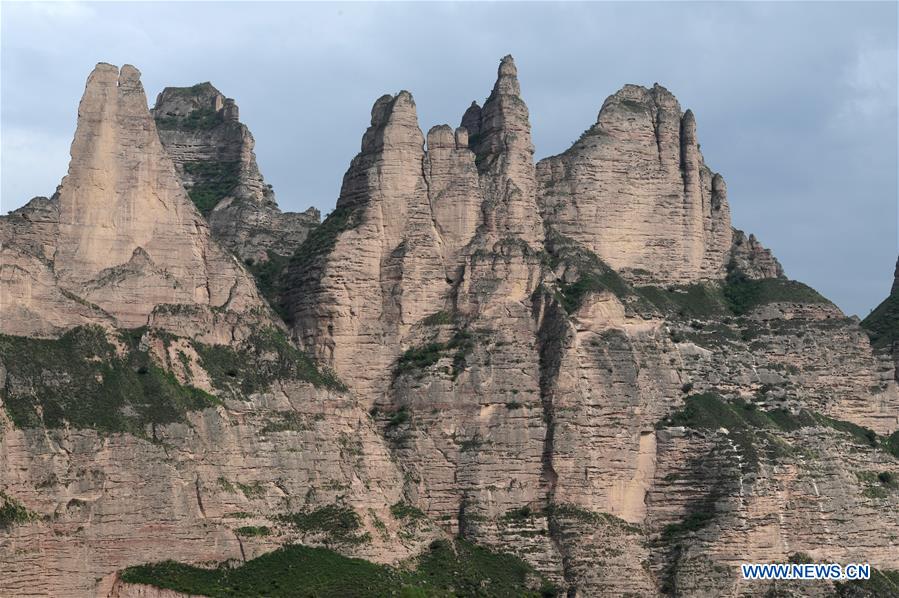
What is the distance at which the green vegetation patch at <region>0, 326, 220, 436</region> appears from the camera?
77.1m

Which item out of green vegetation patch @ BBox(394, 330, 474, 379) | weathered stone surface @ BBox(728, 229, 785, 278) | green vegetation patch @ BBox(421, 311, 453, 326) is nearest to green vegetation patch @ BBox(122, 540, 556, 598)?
green vegetation patch @ BBox(394, 330, 474, 379)

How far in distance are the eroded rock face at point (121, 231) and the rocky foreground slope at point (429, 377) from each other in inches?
4.1

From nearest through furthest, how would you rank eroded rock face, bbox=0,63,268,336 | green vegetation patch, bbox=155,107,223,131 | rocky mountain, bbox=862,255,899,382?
eroded rock face, bbox=0,63,268,336, rocky mountain, bbox=862,255,899,382, green vegetation patch, bbox=155,107,223,131

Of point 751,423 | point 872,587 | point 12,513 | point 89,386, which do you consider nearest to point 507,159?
point 751,423

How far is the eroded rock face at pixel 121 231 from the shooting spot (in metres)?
82.5

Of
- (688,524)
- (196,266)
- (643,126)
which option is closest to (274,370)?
(196,266)

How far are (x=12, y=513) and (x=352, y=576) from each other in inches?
505

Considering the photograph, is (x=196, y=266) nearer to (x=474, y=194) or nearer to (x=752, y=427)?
(x=474, y=194)

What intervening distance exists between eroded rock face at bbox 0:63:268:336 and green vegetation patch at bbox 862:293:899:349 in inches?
1232

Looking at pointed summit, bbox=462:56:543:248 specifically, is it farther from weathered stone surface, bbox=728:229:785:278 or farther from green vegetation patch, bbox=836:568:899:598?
green vegetation patch, bbox=836:568:899:598

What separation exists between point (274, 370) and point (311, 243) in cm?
883

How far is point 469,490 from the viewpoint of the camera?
88.1 meters

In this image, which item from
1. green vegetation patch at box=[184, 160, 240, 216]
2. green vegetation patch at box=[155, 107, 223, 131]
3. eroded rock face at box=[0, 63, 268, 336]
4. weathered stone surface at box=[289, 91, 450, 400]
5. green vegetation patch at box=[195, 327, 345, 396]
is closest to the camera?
eroded rock face at box=[0, 63, 268, 336]

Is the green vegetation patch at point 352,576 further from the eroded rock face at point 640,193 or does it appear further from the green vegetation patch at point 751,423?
the eroded rock face at point 640,193
